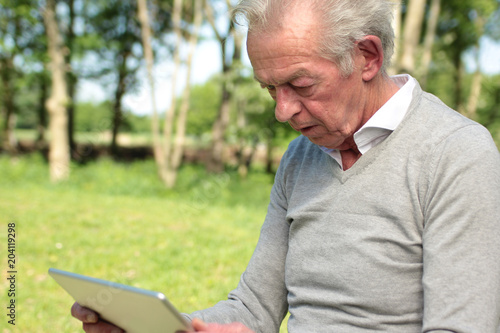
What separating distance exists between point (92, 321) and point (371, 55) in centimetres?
119

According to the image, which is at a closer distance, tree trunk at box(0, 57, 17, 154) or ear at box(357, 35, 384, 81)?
ear at box(357, 35, 384, 81)

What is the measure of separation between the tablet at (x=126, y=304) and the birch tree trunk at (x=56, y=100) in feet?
37.0

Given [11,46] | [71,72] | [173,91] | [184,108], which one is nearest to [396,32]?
[173,91]

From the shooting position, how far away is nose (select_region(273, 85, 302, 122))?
1.48m

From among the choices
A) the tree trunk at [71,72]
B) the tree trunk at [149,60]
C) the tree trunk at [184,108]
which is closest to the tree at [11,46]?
the tree trunk at [71,72]

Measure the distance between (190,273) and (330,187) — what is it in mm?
3510

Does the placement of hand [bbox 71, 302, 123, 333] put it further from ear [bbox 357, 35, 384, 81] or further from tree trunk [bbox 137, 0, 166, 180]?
tree trunk [bbox 137, 0, 166, 180]

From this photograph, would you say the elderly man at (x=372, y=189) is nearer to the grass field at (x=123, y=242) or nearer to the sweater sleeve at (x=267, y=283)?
the sweater sleeve at (x=267, y=283)

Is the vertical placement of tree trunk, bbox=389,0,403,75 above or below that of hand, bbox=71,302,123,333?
above

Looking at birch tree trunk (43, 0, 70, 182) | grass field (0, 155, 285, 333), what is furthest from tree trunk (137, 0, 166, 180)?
birch tree trunk (43, 0, 70, 182)

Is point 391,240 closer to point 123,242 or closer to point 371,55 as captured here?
point 371,55

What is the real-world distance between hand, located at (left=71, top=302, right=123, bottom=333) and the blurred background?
3.36 ft

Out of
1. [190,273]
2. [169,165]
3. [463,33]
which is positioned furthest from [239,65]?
[463,33]

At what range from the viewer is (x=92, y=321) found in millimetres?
1529
